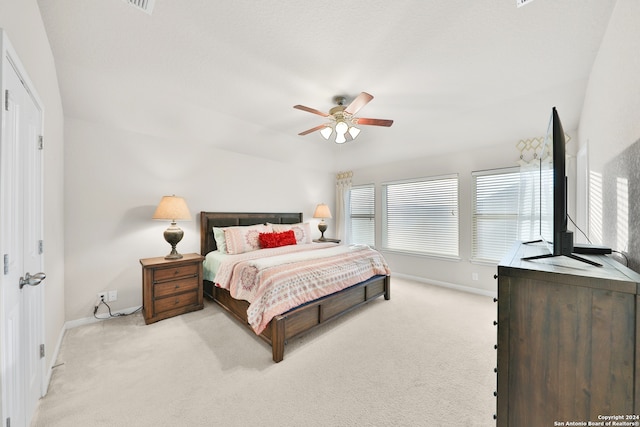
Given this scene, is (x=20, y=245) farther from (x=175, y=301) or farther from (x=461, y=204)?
(x=461, y=204)

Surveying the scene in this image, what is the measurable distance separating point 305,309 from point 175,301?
1.77 meters

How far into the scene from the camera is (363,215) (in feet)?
17.7

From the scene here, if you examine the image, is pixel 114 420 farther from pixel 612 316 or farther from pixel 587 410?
pixel 612 316

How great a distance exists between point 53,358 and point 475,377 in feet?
11.6

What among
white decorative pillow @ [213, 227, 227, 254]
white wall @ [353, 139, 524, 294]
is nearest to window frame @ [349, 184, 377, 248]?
white wall @ [353, 139, 524, 294]

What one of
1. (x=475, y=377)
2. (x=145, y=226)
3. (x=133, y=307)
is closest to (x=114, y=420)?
(x=133, y=307)

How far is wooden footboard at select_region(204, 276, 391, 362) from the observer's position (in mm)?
2139

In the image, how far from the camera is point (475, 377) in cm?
190

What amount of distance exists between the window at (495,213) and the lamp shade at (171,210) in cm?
437

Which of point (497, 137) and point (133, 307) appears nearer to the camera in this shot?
point (133, 307)

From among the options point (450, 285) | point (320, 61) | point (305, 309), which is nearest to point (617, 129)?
point (320, 61)

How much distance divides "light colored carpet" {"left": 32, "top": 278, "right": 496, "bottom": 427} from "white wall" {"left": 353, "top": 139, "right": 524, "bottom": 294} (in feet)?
3.43

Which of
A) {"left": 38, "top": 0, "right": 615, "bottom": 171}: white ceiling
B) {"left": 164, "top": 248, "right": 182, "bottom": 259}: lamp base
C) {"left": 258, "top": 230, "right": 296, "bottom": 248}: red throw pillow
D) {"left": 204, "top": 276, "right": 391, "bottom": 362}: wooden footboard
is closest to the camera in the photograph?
{"left": 38, "top": 0, "right": 615, "bottom": 171}: white ceiling

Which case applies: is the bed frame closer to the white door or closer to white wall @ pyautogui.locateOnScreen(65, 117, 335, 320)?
white wall @ pyautogui.locateOnScreen(65, 117, 335, 320)
